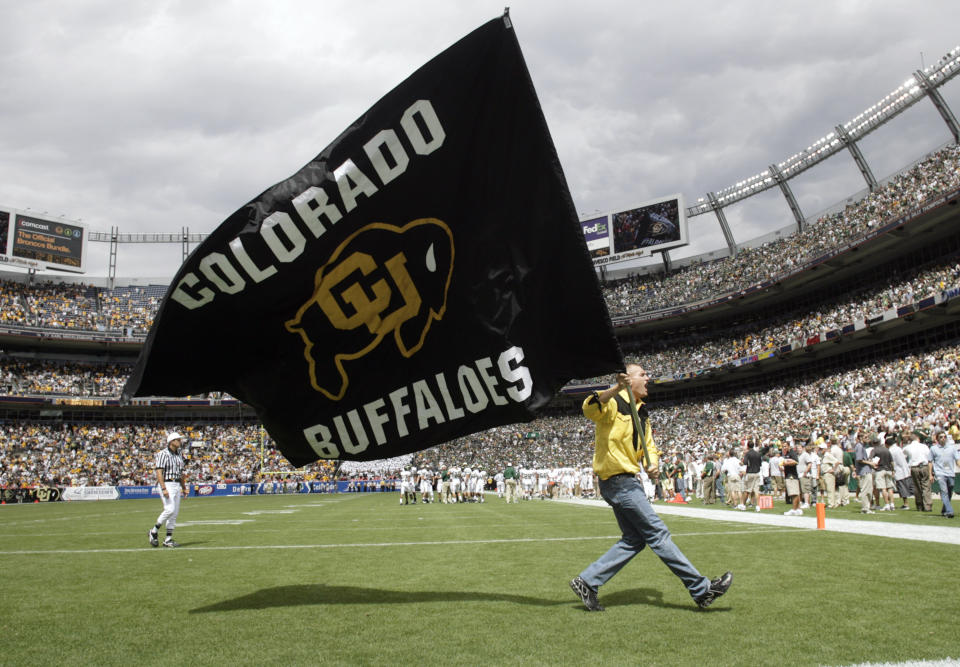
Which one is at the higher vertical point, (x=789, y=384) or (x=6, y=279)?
(x=6, y=279)

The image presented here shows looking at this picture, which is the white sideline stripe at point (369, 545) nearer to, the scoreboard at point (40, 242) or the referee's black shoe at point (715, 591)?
the referee's black shoe at point (715, 591)

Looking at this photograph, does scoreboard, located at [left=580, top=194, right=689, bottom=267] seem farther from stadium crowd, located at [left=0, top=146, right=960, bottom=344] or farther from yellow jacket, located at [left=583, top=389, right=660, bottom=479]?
yellow jacket, located at [left=583, top=389, right=660, bottom=479]

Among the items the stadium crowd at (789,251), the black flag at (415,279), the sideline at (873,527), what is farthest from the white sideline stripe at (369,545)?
the stadium crowd at (789,251)

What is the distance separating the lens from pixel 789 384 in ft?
160

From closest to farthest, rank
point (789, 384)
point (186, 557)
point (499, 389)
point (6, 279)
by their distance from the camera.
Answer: point (499, 389), point (186, 557), point (789, 384), point (6, 279)

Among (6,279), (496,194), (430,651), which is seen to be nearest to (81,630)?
(430,651)

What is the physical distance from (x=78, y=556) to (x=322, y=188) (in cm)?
789

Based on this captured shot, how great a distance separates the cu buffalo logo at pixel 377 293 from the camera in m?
5.72

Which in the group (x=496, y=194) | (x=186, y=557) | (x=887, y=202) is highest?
(x=887, y=202)

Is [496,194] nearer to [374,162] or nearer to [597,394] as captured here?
[374,162]

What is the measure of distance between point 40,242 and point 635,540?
71.1 metres

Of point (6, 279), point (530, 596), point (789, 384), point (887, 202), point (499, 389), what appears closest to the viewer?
point (499, 389)

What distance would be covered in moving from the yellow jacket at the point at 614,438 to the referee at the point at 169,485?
27.6ft

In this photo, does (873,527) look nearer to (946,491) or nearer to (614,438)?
(946,491)
